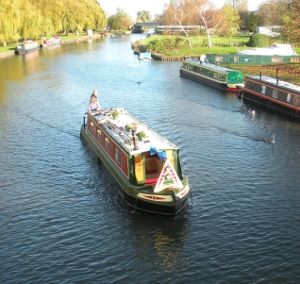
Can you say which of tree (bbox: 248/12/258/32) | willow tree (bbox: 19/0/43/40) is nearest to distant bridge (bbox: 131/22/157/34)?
tree (bbox: 248/12/258/32)

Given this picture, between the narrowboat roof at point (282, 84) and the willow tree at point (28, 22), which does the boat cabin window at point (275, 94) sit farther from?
the willow tree at point (28, 22)

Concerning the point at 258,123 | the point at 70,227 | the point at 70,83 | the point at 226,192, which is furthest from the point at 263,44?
the point at 70,227

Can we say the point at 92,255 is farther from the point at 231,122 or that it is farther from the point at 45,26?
the point at 45,26

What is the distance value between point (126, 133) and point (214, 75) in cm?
2930

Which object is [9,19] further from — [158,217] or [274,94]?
[158,217]

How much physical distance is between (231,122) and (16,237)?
21225 mm

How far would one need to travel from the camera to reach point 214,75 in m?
48.8

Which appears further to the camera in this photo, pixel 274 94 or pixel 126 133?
pixel 274 94

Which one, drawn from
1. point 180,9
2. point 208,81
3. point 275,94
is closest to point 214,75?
point 208,81

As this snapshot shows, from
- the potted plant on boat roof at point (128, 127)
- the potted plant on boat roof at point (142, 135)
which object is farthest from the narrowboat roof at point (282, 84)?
the potted plant on boat roof at point (142, 135)

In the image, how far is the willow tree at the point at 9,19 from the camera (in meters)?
76.2

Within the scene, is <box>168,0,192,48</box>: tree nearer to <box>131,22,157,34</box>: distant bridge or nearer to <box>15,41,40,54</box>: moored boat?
<box>15,41,40,54</box>: moored boat

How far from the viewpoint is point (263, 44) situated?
260 feet

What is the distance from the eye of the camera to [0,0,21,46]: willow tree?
76250 millimetres
